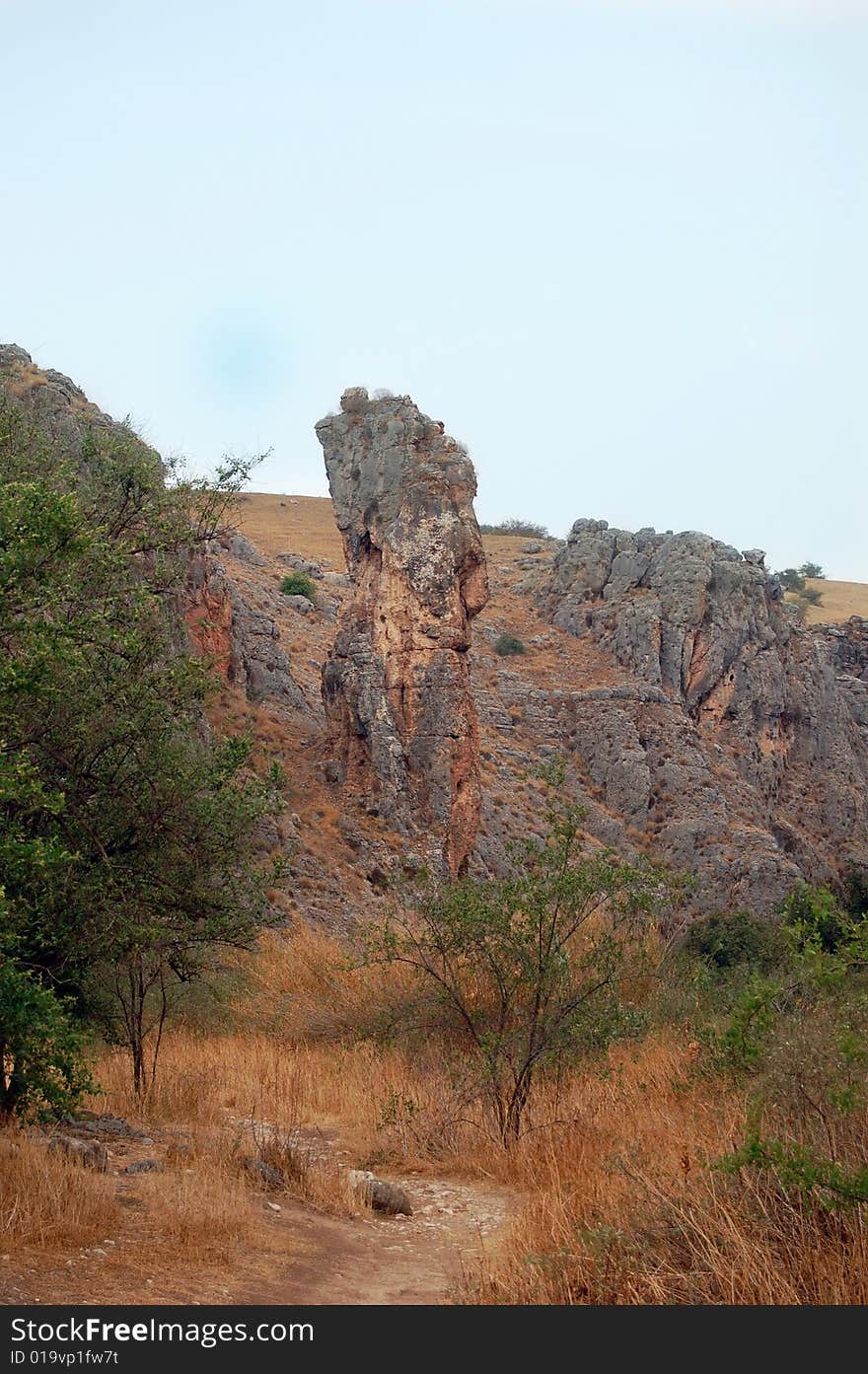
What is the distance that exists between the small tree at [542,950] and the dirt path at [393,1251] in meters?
1.99

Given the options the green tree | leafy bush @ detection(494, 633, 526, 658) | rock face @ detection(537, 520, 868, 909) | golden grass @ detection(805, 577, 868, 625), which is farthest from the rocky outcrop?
golden grass @ detection(805, 577, 868, 625)

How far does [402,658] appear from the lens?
116 ft

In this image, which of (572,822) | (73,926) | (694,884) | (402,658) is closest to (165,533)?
(73,926)

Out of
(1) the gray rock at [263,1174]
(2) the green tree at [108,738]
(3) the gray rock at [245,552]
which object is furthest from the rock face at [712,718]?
(1) the gray rock at [263,1174]

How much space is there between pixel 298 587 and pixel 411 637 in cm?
2429

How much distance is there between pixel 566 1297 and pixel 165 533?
26.5 ft

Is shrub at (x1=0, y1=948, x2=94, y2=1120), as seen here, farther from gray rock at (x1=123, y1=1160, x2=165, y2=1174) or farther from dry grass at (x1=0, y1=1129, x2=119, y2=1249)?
gray rock at (x1=123, y1=1160, x2=165, y2=1174)

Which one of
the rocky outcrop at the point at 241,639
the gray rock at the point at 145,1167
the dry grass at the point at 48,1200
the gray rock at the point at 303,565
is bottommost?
the gray rock at the point at 145,1167

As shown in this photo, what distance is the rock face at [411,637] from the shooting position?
34406 millimetres

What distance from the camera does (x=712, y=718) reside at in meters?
50.3

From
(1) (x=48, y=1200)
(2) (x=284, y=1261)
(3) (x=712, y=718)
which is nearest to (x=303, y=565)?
(3) (x=712, y=718)

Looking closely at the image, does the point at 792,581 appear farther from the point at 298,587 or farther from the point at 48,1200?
the point at 48,1200

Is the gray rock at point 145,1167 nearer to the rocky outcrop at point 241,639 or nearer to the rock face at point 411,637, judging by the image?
the rock face at point 411,637
